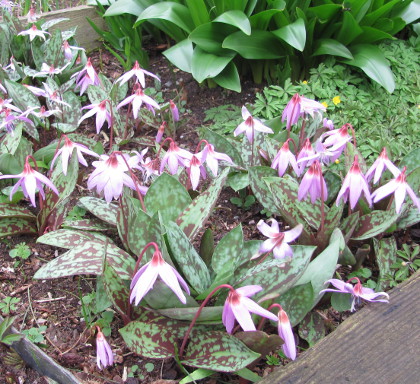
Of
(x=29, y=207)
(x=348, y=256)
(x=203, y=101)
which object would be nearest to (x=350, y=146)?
(x=348, y=256)

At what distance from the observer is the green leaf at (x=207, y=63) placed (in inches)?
94.3

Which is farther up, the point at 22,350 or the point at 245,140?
the point at 245,140

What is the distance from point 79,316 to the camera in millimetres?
1612

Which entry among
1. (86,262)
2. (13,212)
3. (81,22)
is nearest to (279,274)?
(86,262)

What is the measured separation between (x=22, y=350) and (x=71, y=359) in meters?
0.16

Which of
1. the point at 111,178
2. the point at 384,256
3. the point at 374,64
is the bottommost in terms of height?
the point at 384,256

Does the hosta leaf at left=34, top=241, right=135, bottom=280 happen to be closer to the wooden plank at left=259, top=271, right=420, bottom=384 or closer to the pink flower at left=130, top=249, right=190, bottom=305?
the pink flower at left=130, top=249, right=190, bottom=305

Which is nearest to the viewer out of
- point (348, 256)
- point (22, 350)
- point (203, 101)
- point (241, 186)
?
point (22, 350)

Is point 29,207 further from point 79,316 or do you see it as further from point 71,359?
point 71,359

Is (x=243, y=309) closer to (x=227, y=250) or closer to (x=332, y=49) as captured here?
(x=227, y=250)

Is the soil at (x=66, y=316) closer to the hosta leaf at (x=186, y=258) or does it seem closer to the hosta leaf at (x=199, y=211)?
the hosta leaf at (x=186, y=258)

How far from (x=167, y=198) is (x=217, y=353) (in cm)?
51

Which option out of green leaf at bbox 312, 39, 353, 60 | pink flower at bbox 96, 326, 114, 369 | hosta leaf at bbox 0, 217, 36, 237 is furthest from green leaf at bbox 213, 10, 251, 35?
pink flower at bbox 96, 326, 114, 369

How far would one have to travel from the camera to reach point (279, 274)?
1.39 metres
